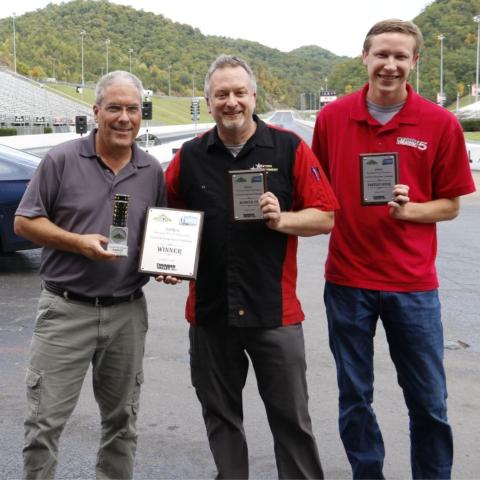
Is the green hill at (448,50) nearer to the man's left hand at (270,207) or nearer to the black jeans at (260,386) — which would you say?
the black jeans at (260,386)

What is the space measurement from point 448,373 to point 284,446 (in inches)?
104

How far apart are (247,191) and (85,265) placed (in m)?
0.78

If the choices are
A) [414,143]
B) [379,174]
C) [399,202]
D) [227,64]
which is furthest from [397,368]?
[227,64]

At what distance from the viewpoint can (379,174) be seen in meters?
3.39

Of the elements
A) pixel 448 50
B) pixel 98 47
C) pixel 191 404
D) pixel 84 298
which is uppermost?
pixel 98 47

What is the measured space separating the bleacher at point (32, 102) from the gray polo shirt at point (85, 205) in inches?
2817

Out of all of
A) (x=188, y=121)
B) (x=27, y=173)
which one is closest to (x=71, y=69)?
(x=188, y=121)

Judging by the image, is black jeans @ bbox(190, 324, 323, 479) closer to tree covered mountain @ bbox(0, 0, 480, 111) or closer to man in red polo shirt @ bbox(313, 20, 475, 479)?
man in red polo shirt @ bbox(313, 20, 475, 479)

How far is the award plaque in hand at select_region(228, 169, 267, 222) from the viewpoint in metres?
3.22

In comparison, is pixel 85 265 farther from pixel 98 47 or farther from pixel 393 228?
pixel 98 47

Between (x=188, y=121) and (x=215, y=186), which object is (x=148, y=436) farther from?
(x=188, y=121)

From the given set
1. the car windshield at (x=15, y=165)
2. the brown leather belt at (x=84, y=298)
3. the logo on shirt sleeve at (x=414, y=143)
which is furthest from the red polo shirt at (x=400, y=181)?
the car windshield at (x=15, y=165)

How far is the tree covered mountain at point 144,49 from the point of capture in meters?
117

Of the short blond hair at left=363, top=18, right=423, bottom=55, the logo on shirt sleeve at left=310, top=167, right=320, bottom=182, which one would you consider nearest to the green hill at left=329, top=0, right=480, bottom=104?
the short blond hair at left=363, top=18, right=423, bottom=55
